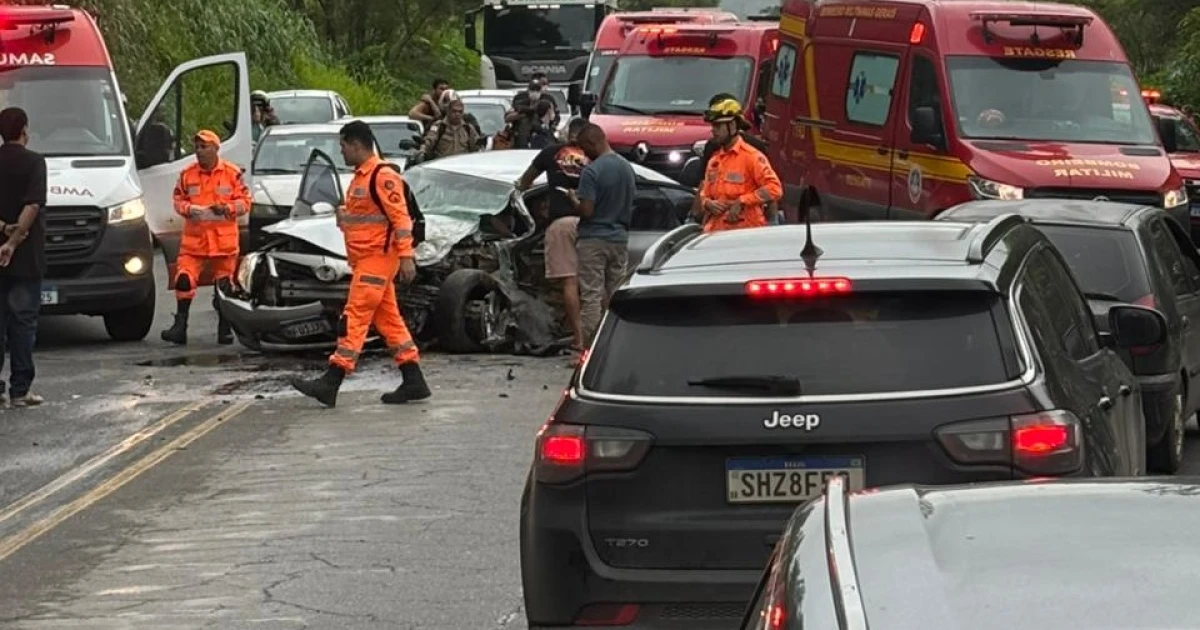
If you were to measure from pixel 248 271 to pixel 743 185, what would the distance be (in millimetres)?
3649

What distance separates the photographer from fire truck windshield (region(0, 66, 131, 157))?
61.3 feet

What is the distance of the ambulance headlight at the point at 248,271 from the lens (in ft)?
54.8

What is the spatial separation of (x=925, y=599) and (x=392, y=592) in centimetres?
608

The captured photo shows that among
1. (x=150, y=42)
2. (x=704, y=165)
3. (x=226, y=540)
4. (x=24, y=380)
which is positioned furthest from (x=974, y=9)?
(x=150, y=42)

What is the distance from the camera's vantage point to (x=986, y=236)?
702 cm

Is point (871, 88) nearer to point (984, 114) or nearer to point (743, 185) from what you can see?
point (984, 114)

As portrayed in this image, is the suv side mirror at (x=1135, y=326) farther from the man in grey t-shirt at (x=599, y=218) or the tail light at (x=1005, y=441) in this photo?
the man in grey t-shirt at (x=599, y=218)

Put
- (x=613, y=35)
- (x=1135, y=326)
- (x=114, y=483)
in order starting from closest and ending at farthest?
(x=1135, y=326) → (x=114, y=483) → (x=613, y=35)

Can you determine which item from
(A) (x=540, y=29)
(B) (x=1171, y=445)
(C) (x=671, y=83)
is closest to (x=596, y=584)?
(B) (x=1171, y=445)

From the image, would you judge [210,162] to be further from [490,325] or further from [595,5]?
[595,5]

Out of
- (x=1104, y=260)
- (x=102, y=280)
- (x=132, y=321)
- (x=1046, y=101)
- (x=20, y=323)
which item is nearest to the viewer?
(x=1104, y=260)

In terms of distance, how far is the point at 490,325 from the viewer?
666 inches

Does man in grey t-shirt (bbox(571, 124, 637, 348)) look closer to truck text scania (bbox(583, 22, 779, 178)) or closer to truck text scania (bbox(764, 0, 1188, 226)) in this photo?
truck text scania (bbox(764, 0, 1188, 226))

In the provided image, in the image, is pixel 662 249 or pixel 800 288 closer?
pixel 800 288
